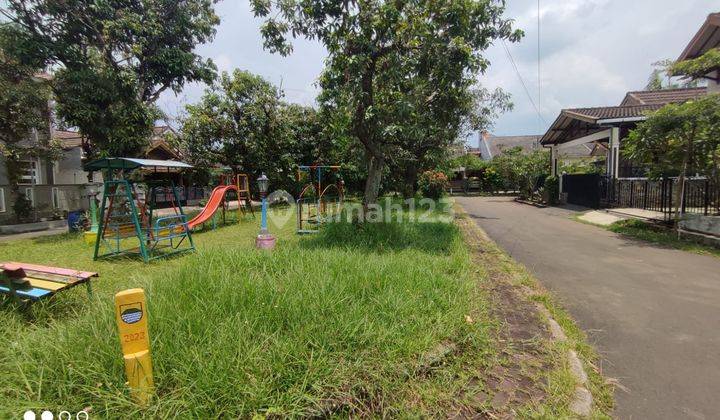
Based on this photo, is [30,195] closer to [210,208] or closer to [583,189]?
[210,208]

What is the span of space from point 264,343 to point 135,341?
0.77 metres

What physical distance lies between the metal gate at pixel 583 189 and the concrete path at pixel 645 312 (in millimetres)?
7851

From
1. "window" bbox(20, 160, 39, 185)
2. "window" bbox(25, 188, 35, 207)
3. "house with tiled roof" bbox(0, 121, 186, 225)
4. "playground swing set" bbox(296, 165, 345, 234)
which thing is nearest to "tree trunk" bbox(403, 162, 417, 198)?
"playground swing set" bbox(296, 165, 345, 234)

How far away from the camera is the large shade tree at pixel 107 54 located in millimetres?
8578

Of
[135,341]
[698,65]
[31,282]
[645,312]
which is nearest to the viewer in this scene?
[135,341]

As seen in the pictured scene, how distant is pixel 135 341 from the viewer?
1.84m

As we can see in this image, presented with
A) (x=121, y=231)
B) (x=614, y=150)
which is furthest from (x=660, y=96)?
(x=121, y=231)

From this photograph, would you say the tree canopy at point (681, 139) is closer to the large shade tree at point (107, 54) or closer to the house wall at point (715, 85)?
the house wall at point (715, 85)

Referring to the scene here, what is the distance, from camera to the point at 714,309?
12.7ft

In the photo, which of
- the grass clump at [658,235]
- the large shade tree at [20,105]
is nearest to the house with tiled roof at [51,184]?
the large shade tree at [20,105]

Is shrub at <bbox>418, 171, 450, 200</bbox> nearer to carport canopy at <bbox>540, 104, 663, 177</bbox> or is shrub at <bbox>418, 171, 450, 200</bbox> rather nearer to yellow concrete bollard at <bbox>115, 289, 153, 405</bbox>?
carport canopy at <bbox>540, 104, 663, 177</bbox>

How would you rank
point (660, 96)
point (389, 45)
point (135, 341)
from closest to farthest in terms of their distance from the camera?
point (135, 341) → point (389, 45) → point (660, 96)

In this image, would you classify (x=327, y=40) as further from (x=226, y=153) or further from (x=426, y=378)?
(x=226, y=153)

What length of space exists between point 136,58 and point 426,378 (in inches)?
432
